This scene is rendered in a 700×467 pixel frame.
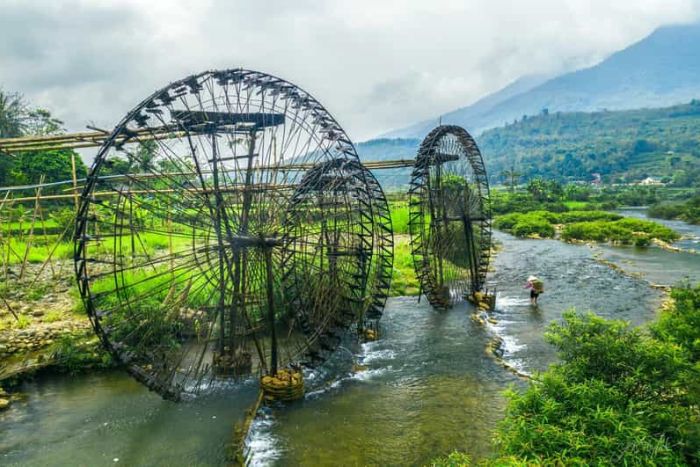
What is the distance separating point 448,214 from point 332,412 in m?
9.93

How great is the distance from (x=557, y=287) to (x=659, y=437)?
686 inches

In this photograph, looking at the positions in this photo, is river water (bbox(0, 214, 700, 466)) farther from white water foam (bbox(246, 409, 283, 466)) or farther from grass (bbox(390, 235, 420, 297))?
grass (bbox(390, 235, 420, 297))

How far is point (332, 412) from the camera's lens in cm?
1093

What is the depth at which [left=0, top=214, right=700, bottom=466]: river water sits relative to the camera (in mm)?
9445

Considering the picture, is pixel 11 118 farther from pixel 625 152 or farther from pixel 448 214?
pixel 625 152

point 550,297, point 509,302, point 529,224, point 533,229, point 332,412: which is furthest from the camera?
point 529,224

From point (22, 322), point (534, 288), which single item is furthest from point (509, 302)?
point (22, 322)

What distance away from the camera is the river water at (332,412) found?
31.0ft

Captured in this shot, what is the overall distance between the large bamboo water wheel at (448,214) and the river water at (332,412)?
2.10 m

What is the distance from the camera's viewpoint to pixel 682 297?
11.8 meters

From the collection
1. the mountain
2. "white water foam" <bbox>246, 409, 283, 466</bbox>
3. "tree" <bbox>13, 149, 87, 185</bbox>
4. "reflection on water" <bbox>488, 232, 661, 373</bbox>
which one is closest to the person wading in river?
"reflection on water" <bbox>488, 232, 661, 373</bbox>

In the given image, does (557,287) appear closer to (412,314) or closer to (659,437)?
(412,314)

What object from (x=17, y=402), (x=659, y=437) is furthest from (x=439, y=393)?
(x=17, y=402)

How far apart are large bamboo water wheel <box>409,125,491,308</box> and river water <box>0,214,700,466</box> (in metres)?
2.10
